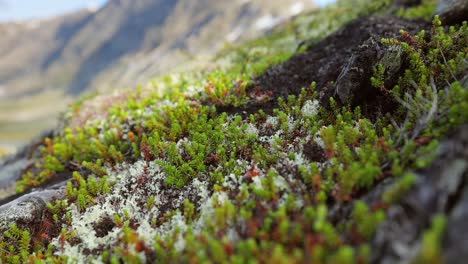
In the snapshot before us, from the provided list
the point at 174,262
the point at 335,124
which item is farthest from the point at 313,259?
the point at 335,124

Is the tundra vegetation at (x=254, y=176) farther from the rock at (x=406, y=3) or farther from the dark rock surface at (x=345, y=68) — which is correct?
the rock at (x=406, y=3)

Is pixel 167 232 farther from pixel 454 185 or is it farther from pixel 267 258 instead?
pixel 454 185

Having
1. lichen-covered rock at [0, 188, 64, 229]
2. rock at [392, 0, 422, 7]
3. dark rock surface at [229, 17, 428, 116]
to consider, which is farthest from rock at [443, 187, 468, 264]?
rock at [392, 0, 422, 7]

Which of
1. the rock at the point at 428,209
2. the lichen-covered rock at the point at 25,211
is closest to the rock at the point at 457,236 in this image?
the rock at the point at 428,209

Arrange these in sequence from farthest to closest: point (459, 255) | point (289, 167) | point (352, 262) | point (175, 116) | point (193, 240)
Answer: point (175, 116) < point (289, 167) < point (193, 240) < point (352, 262) < point (459, 255)

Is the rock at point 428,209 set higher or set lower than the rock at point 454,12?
lower

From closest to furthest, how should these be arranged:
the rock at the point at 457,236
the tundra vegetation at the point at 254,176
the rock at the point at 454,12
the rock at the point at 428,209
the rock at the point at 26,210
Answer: the rock at the point at 457,236
the rock at the point at 428,209
the tundra vegetation at the point at 254,176
the rock at the point at 26,210
the rock at the point at 454,12

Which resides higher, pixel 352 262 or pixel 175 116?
pixel 175 116
